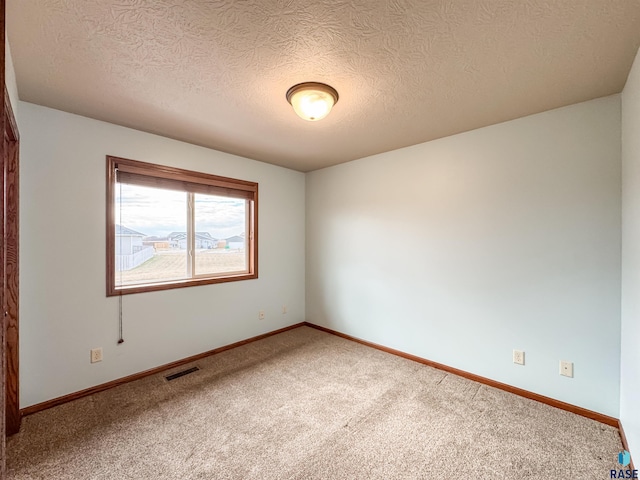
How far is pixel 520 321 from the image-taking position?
95.6 inches

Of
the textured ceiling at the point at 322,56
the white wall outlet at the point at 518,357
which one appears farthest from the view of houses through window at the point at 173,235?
the white wall outlet at the point at 518,357

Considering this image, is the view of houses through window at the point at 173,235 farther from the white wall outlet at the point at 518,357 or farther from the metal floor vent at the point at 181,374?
the white wall outlet at the point at 518,357

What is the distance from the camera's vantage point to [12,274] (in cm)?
198

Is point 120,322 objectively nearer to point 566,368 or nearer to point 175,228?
point 175,228

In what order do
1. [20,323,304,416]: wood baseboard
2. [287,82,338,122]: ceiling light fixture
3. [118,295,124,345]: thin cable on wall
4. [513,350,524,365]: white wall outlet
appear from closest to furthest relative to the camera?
[287,82,338,122]: ceiling light fixture, [20,323,304,416]: wood baseboard, [513,350,524,365]: white wall outlet, [118,295,124,345]: thin cable on wall

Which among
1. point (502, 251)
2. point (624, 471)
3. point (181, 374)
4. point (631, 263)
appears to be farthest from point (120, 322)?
point (631, 263)

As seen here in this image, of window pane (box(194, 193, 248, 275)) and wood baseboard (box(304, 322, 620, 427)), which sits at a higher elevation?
window pane (box(194, 193, 248, 275))

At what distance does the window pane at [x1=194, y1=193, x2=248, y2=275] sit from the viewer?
131 inches

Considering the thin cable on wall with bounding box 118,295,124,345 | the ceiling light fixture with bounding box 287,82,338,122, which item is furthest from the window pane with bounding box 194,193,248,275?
the ceiling light fixture with bounding box 287,82,338,122

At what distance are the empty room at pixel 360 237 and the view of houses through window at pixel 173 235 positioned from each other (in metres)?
0.02

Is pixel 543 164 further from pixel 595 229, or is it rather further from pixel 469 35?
pixel 469 35

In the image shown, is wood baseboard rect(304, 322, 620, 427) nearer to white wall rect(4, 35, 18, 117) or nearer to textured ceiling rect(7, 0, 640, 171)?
textured ceiling rect(7, 0, 640, 171)

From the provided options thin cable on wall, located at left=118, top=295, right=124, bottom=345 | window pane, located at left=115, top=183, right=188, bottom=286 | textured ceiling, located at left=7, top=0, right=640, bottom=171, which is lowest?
thin cable on wall, located at left=118, top=295, right=124, bottom=345

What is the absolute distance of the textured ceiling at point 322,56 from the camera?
4.31ft
